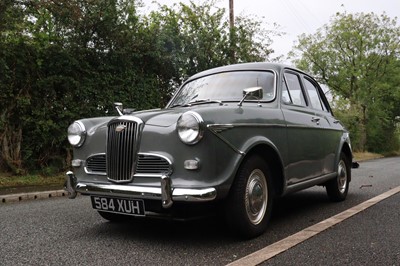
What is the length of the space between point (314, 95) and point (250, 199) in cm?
265

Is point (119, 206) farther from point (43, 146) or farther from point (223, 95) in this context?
point (43, 146)

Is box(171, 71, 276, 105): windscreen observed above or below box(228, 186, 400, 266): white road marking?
above

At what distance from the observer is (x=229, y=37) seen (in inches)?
591

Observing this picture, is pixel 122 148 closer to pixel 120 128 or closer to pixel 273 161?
pixel 120 128

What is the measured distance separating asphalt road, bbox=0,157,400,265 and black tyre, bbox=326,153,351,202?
1.41 ft

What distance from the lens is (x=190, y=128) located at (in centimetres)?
342

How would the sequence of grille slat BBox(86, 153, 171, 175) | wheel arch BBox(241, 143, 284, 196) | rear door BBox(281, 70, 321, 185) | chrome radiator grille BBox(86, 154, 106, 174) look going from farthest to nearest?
rear door BBox(281, 70, 321, 185) → wheel arch BBox(241, 143, 284, 196) → chrome radiator grille BBox(86, 154, 106, 174) → grille slat BBox(86, 153, 171, 175)

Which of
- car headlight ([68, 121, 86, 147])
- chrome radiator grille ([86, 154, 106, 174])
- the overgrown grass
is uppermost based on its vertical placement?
car headlight ([68, 121, 86, 147])

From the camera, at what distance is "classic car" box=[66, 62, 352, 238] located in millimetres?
3408

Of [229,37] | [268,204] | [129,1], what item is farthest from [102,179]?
[229,37]

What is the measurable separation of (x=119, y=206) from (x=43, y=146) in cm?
700

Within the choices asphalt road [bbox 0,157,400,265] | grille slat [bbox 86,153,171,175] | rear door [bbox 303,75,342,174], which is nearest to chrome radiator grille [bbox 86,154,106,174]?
grille slat [bbox 86,153,171,175]

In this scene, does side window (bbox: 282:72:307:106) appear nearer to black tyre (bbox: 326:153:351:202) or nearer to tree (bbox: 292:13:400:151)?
black tyre (bbox: 326:153:351:202)

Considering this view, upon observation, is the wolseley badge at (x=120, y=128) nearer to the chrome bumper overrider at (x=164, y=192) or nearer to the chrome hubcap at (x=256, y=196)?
the chrome bumper overrider at (x=164, y=192)
